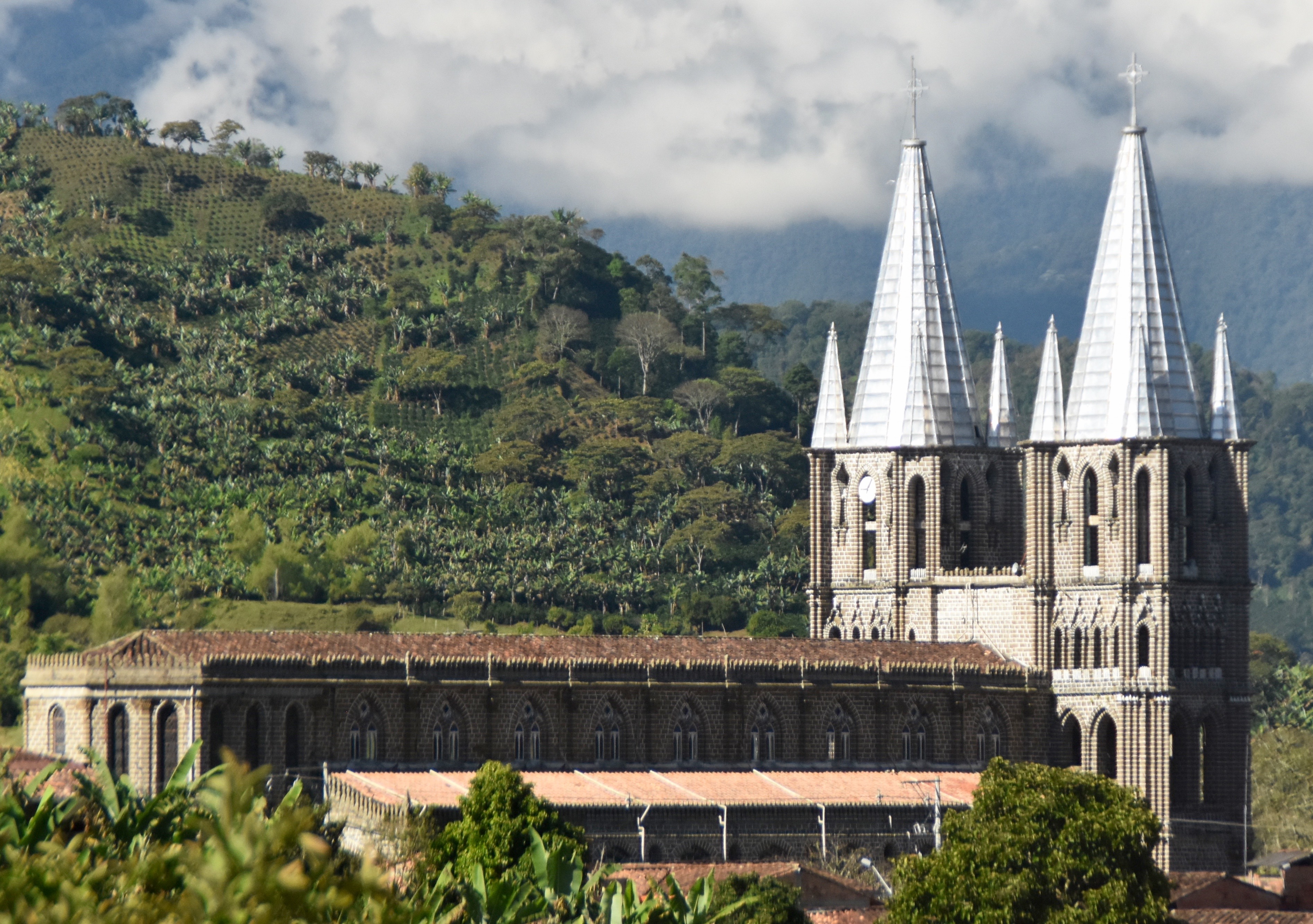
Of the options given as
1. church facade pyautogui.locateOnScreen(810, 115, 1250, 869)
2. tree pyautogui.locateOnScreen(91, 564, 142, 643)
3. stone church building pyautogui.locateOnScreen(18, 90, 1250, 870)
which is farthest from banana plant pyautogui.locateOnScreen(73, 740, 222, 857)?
tree pyautogui.locateOnScreen(91, 564, 142, 643)

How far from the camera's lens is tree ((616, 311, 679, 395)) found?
526 ft

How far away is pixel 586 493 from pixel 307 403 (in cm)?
1493

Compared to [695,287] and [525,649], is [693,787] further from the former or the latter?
[695,287]

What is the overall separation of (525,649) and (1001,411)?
19.0m

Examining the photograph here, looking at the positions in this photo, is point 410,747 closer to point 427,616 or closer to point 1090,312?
point 1090,312

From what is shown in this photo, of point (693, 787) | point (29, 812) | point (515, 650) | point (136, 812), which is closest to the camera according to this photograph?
point (136, 812)

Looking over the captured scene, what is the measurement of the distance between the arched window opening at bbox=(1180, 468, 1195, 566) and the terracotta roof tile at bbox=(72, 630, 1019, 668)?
19.7 ft

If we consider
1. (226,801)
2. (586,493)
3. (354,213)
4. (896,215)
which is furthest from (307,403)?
(226,801)

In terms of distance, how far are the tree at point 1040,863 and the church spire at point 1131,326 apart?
21.9 metres

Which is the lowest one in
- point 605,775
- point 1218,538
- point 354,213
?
point 605,775

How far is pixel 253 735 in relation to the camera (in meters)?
71.5

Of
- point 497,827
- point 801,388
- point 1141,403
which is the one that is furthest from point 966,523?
point 801,388

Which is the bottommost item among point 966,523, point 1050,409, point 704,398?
point 966,523

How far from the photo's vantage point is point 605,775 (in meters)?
75.1
